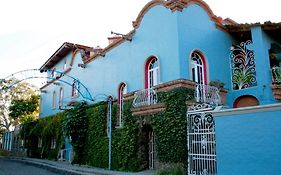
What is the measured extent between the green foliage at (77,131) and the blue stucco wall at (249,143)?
9.99 metres

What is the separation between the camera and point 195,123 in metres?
10.7

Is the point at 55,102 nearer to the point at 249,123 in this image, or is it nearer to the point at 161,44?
the point at 161,44

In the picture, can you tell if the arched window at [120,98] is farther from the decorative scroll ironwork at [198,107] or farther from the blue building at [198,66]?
the decorative scroll ironwork at [198,107]

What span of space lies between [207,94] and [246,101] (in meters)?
2.18

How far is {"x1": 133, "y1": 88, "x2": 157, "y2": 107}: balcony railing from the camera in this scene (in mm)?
12766

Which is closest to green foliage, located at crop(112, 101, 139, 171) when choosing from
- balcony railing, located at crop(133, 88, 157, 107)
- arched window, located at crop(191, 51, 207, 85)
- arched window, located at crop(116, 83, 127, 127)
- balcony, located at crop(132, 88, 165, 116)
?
balcony, located at crop(132, 88, 165, 116)

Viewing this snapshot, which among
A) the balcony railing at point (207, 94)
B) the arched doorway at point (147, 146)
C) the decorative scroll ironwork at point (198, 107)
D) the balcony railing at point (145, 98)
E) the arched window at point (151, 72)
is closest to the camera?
the decorative scroll ironwork at point (198, 107)

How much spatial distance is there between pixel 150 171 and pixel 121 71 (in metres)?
5.85

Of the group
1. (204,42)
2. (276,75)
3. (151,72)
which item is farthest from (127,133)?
(276,75)

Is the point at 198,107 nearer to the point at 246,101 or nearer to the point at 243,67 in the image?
the point at 246,101

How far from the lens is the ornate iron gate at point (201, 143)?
31.9ft

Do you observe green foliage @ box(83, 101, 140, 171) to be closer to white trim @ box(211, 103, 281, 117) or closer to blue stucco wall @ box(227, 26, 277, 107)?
white trim @ box(211, 103, 281, 117)

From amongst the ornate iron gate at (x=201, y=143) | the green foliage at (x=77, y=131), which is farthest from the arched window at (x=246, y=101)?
the green foliage at (x=77, y=131)

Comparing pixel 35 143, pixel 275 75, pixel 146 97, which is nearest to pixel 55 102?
pixel 35 143
